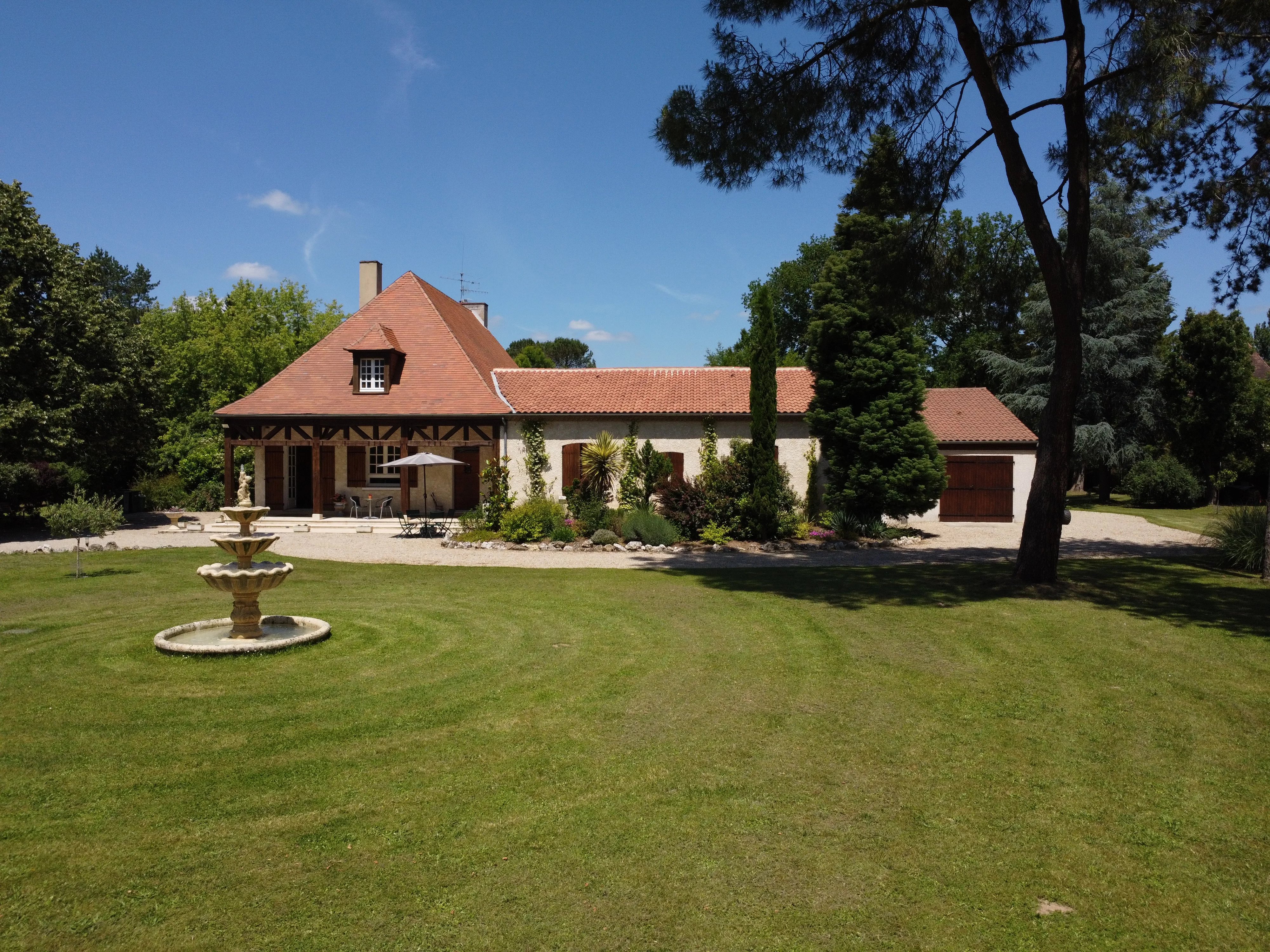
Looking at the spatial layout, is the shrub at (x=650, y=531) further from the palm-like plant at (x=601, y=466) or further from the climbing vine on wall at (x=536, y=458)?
the climbing vine on wall at (x=536, y=458)

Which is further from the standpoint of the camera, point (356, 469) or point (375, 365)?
point (356, 469)

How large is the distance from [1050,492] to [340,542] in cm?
1515

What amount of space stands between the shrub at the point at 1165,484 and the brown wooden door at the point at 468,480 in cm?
2503

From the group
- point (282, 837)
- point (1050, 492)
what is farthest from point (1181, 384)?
point (282, 837)

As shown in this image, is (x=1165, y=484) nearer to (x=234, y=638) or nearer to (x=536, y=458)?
(x=536, y=458)

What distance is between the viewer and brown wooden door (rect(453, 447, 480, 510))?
23.8m

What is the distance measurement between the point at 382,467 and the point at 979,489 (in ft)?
61.3

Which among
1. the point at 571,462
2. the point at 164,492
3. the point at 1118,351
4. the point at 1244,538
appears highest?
the point at 1118,351

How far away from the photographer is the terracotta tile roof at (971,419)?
82.6 ft

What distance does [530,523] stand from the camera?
60.6 ft

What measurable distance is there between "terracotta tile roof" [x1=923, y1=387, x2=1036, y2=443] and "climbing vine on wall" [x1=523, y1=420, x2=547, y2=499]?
1197 centimetres

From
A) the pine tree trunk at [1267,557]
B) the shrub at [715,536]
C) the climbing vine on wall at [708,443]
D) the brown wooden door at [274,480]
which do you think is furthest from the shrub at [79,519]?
the pine tree trunk at [1267,557]

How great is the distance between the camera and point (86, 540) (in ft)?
63.8

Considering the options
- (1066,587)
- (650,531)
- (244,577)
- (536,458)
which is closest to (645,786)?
(244,577)
